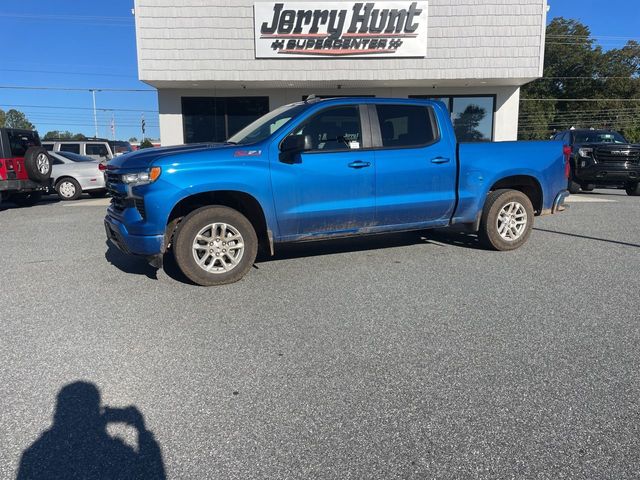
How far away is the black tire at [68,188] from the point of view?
14.3 meters

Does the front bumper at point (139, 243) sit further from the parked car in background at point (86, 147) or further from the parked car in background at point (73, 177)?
the parked car in background at point (86, 147)

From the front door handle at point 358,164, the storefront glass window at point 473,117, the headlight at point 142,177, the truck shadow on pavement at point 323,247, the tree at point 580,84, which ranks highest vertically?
the tree at point 580,84

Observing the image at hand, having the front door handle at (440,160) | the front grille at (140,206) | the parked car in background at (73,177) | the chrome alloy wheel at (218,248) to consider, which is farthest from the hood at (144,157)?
the parked car in background at (73,177)

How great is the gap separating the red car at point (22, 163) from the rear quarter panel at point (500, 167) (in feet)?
33.9

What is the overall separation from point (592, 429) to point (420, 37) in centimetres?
1390

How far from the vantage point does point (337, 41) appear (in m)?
14.8

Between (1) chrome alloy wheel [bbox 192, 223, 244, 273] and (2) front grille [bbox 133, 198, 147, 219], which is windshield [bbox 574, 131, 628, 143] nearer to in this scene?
(1) chrome alloy wheel [bbox 192, 223, 244, 273]

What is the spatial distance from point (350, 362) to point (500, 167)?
4.10 m

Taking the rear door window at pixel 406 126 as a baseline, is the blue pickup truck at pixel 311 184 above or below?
below

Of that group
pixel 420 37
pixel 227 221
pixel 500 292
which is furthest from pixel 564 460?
pixel 420 37

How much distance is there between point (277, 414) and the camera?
287 centimetres

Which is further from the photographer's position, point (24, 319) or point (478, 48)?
point (478, 48)

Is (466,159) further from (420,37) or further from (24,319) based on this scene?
(420,37)

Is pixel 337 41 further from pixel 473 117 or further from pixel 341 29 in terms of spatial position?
pixel 473 117
